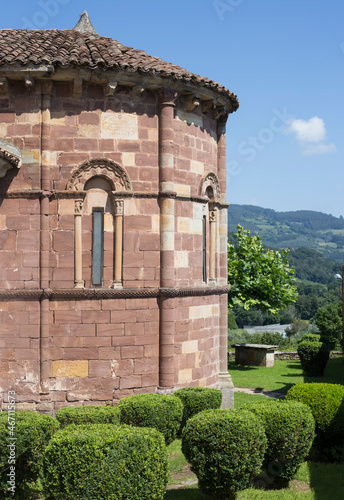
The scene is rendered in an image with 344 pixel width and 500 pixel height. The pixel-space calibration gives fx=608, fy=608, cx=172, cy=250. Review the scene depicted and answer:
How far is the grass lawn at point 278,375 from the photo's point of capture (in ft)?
73.5

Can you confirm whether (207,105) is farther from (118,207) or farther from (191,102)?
(118,207)

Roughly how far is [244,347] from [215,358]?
14.3 m

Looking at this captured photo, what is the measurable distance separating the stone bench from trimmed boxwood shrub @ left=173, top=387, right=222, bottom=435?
52.3 ft

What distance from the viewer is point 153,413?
11.5 m

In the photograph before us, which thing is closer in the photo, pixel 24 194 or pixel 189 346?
pixel 24 194

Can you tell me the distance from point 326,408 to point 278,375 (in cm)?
1441

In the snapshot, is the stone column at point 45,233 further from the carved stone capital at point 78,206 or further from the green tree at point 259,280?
the green tree at point 259,280

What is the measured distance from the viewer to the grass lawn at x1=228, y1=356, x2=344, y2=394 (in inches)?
882

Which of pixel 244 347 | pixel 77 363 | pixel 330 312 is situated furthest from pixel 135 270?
pixel 330 312

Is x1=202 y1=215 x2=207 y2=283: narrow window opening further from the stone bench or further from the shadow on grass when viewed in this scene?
the stone bench

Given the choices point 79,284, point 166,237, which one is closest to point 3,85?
point 79,284

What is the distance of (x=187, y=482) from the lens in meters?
10.5

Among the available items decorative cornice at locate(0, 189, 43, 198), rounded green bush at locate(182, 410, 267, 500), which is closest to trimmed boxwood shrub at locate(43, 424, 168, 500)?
rounded green bush at locate(182, 410, 267, 500)

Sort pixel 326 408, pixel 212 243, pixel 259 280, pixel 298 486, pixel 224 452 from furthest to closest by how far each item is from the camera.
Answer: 1. pixel 259 280
2. pixel 212 243
3. pixel 326 408
4. pixel 298 486
5. pixel 224 452
